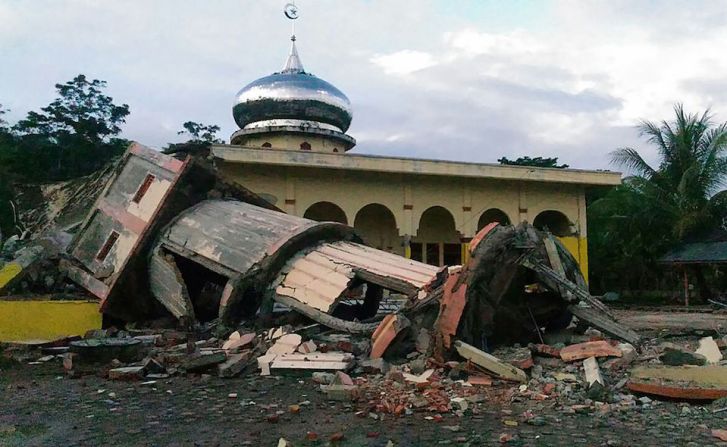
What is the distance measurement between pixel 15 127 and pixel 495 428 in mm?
33679

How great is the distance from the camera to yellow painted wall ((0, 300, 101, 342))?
8.98 meters

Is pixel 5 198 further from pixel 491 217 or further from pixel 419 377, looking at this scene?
pixel 419 377

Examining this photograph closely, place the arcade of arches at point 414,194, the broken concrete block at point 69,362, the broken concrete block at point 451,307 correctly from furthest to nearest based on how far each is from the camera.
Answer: the arcade of arches at point 414,194 → the broken concrete block at point 69,362 → the broken concrete block at point 451,307

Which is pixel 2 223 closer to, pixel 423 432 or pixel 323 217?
pixel 323 217

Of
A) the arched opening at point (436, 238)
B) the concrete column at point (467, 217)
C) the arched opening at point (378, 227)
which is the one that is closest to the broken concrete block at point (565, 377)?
the concrete column at point (467, 217)

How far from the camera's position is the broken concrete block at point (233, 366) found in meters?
6.42

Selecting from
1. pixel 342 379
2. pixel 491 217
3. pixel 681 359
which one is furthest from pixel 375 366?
pixel 491 217

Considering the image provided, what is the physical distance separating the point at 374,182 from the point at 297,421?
15.0 metres

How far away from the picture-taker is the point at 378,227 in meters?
21.3

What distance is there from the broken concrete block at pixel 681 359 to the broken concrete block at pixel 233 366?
4.21 metres

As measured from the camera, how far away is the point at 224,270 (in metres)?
8.62

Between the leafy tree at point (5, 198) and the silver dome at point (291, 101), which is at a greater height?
the silver dome at point (291, 101)

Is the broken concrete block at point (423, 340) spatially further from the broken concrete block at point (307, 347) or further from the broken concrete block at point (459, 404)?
the broken concrete block at point (459, 404)

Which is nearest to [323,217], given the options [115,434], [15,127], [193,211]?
[193,211]
